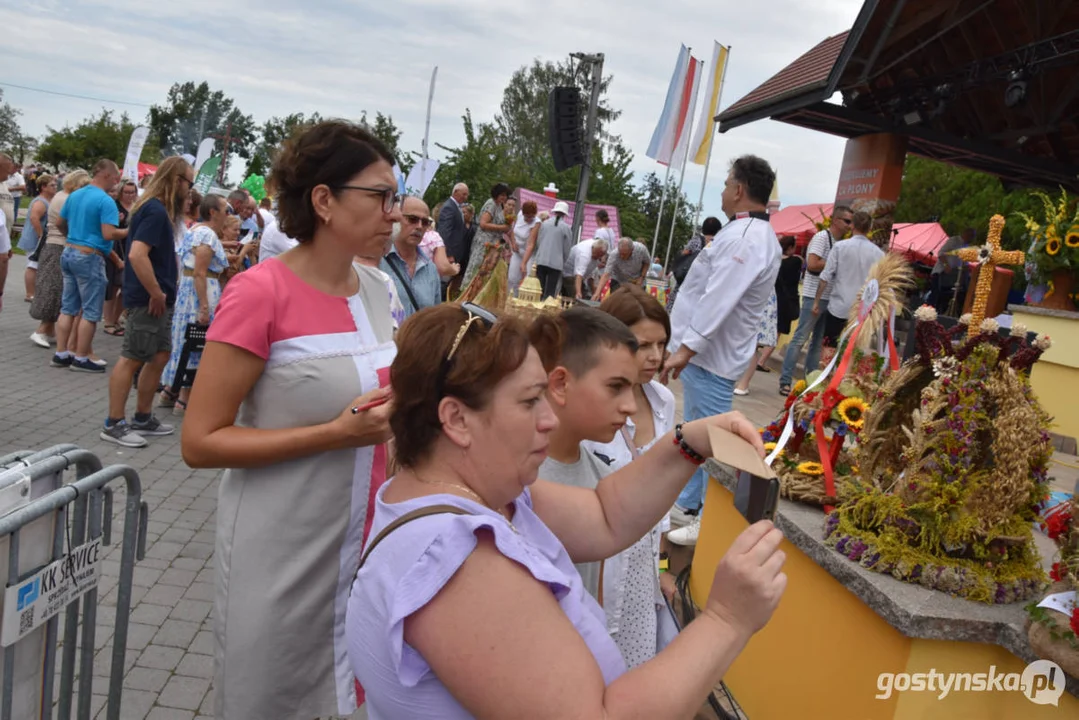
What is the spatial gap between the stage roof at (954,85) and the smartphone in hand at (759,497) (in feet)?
30.3

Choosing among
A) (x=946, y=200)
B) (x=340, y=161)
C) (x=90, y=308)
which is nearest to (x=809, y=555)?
(x=340, y=161)

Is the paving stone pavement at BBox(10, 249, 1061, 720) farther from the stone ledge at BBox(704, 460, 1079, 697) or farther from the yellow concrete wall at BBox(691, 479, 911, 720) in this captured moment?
the stone ledge at BBox(704, 460, 1079, 697)

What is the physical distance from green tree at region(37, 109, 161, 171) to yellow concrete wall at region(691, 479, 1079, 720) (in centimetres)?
5777

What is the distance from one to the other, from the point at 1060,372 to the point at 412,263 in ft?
20.6

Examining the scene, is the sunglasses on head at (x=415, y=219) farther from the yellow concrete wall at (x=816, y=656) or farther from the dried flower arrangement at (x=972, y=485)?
Answer: the dried flower arrangement at (x=972, y=485)

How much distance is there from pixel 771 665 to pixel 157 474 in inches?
170

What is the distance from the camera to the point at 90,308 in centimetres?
764

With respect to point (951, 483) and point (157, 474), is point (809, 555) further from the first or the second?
point (157, 474)

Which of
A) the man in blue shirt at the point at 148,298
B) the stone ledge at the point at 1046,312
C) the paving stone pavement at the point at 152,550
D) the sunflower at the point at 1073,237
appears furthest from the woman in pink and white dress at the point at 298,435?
the stone ledge at the point at 1046,312

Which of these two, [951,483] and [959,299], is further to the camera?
[959,299]

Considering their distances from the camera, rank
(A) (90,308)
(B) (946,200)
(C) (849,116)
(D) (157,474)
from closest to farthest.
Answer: (D) (157,474) → (A) (90,308) → (C) (849,116) → (B) (946,200)

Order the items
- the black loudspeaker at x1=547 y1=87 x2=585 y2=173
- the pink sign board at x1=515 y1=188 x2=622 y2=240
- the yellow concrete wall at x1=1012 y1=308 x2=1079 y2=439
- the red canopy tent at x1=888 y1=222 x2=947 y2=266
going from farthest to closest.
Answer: the red canopy tent at x1=888 y1=222 x2=947 y2=266, the pink sign board at x1=515 y1=188 x2=622 y2=240, the black loudspeaker at x1=547 y1=87 x2=585 y2=173, the yellow concrete wall at x1=1012 y1=308 x2=1079 y2=439

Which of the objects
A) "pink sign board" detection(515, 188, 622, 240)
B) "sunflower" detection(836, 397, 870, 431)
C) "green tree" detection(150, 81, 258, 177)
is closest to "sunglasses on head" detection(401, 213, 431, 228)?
"sunflower" detection(836, 397, 870, 431)

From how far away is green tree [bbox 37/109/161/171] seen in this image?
2030 inches
